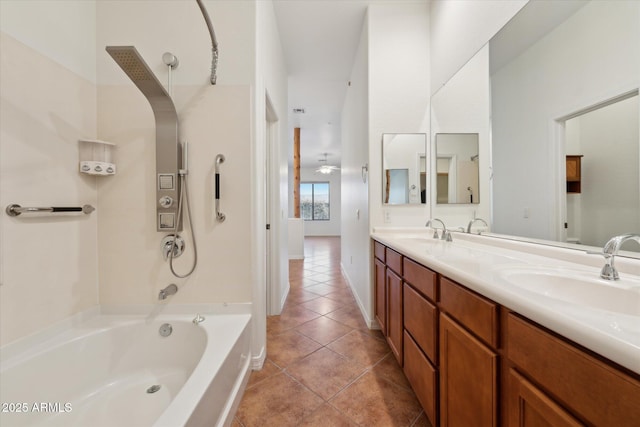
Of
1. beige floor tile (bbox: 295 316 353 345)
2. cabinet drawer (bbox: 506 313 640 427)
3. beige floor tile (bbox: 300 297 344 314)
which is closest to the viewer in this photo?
cabinet drawer (bbox: 506 313 640 427)

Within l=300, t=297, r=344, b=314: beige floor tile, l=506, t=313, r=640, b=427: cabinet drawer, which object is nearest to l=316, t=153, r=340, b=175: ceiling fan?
l=300, t=297, r=344, b=314: beige floor tile

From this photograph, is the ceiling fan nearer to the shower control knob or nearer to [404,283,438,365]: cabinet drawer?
the shower control knob

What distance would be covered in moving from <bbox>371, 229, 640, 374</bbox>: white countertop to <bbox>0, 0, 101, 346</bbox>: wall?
197 cm

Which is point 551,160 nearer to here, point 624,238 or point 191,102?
point 624,238

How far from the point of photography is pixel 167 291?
155 cm

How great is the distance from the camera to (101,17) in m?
1.62

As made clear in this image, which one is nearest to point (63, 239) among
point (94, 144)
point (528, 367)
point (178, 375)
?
point (94, 144)

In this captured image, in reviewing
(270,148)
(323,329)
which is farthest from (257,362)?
(270,148)

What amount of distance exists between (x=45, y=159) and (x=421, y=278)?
81.9 inches

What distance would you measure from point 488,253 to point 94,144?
2420 millimetres

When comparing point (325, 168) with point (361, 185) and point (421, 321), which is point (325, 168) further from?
point (421, 321)

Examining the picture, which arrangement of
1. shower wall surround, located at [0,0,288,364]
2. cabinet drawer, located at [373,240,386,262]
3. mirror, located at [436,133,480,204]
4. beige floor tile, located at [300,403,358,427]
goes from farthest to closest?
cabinet drawer, located at [373,240,386,262], mirror, located at [436,133,480,204], shower wall surround, located at [0,0,288,364], beige floor tile, located at [300,403,358,427]

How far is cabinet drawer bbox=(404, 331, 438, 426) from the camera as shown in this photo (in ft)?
3.59

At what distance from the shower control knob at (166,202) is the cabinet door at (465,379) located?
5.43ft
